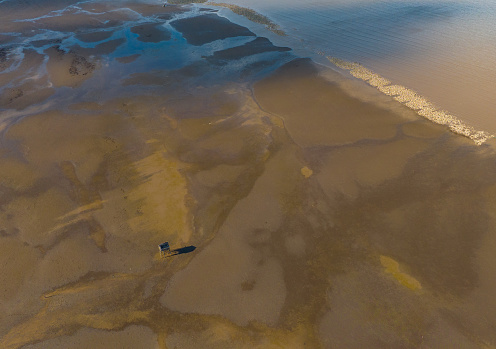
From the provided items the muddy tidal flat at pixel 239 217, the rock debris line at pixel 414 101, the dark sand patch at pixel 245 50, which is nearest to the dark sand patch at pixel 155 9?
the dark sand patch at pixel 245 50

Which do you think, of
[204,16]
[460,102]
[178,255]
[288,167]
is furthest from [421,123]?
[204,16]

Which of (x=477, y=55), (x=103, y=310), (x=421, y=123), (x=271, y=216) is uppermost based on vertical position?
(x=477, y=55)

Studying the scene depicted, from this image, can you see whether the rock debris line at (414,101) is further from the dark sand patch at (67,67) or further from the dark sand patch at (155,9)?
the dark sand patch at (155,9)

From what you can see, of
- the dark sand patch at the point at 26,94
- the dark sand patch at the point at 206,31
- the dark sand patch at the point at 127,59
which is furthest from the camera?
the dark sand patch at the point at 206,31

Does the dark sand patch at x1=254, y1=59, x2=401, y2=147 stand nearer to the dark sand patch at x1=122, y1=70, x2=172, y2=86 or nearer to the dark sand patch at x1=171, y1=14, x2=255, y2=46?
the dark sand patch at x1=122, y1=70, x2=172, y2=86

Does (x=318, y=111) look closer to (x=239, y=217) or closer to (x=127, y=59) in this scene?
(x=239, y=217)

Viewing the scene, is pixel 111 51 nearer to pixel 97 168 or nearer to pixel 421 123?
pixel 97 168
